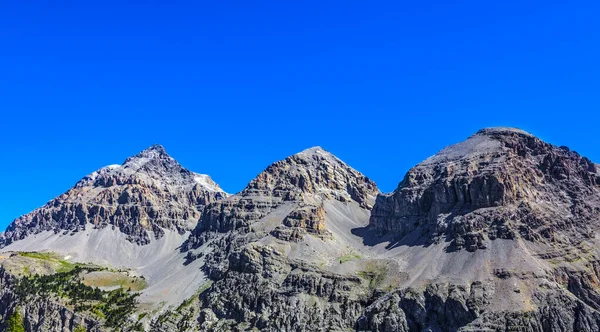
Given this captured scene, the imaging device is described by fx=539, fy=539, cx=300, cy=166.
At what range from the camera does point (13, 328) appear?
594 feet
